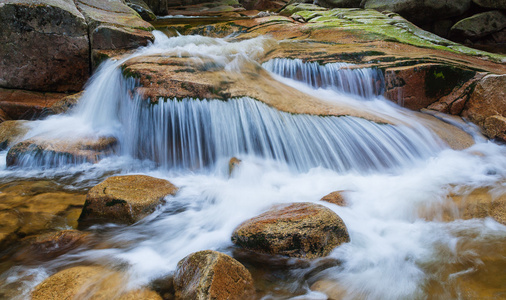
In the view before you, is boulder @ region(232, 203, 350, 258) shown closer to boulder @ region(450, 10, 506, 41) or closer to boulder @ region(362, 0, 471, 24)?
boulder @ region(362, 0, 471, 24)

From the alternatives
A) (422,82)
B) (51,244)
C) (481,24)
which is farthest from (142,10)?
(481,24)

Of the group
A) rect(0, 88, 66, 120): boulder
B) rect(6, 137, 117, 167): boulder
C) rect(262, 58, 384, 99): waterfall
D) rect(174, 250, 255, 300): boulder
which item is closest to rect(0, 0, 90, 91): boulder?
rect(0, 88, 66, 120): boulder

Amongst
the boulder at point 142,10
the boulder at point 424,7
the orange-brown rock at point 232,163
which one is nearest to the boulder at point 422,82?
the orange-brown rock at point 232,163

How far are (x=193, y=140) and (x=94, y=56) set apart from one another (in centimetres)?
468

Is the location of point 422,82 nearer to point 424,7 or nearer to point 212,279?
point 212,279

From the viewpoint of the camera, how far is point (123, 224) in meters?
3.79

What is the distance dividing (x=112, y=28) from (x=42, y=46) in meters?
1.78

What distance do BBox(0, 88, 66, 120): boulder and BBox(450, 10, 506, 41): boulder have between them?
55.7 feet

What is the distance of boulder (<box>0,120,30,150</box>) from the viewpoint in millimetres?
6469

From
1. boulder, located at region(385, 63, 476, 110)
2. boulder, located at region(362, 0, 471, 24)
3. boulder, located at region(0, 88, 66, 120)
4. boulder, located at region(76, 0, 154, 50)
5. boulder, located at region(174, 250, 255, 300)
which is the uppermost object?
boulder, located at region(362, 0, 471, 24)

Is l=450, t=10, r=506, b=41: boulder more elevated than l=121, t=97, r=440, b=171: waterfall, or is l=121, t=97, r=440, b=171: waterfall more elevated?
l=450, t=10, r=506, b=41: boulder

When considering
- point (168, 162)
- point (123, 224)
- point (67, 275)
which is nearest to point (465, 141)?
point (168, 162)

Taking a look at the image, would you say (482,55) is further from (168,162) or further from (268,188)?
(168,162)

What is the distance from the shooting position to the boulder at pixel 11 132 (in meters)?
6.47
